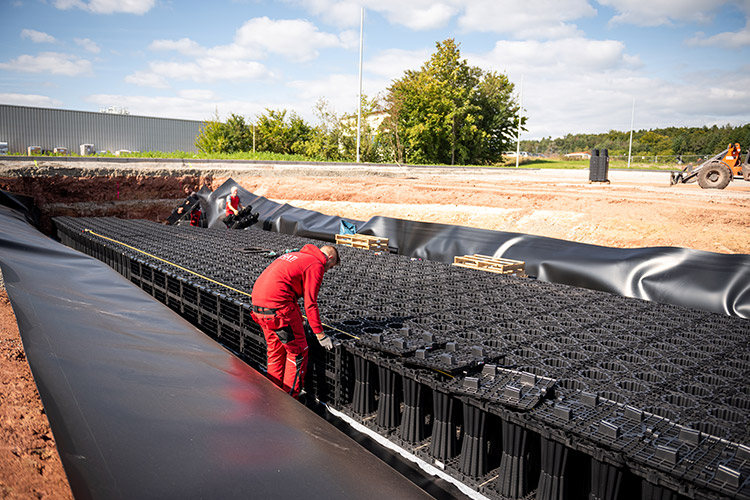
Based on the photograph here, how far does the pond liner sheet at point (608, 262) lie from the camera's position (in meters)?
7.12

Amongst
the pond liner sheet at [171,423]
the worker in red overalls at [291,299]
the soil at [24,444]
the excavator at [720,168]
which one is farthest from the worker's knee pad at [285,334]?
the excavator at [720,168]

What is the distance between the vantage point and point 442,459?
386 centimetres

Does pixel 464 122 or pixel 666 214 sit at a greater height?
pixel 464 122

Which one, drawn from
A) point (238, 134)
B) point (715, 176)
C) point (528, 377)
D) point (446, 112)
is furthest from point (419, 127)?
point (528, 377)

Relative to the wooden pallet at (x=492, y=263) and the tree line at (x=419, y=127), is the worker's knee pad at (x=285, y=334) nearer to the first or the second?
the wooden pallet at (x=492, y=263)

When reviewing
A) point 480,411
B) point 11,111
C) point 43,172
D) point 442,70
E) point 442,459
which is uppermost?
point 442,70

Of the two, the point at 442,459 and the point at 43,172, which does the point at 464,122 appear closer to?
the point at 43,172

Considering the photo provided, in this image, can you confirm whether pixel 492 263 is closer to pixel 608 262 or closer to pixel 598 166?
pixel 608 262

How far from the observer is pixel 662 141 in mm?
73938

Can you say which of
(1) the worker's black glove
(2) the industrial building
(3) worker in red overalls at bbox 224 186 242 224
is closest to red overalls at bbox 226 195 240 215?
(3) worker in red overalls at bbox 224 186 242 224

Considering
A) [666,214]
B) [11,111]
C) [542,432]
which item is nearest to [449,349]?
[542,432]

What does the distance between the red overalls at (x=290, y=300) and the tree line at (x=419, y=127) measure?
37.5 meters

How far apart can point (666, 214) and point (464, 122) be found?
116ft

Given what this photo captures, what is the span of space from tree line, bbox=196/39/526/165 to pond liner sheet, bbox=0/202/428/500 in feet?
127
